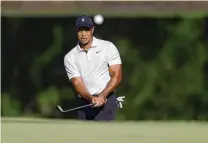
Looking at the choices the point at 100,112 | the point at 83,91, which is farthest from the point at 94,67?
the point at 100,112

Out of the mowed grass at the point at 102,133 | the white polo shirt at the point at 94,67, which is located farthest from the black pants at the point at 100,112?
the mowed grass at the point at 102,133

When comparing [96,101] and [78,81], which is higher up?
[78,81]

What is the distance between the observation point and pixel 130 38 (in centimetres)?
784

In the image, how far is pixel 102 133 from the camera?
2.66 meters

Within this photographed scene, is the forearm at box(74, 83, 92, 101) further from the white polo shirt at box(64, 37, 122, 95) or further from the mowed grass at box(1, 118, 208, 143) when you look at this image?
the mowed grass at box(1, 118, 208, 143)

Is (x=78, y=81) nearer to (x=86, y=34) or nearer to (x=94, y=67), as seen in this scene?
(x=94, y=67)

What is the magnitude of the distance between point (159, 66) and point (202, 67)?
1.69 feet

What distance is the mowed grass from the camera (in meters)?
A: 2.62

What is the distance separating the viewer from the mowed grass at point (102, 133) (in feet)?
8.58

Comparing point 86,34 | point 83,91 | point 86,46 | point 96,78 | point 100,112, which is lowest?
point 100,112

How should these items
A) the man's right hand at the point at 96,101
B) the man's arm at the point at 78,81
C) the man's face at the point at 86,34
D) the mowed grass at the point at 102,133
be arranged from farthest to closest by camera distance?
1. the man's face at the point at 86,34
2. the man's arm at the point at 78,81
3. the man's right hand at the point at 96,101
4. the mowed grass at the point at 102,133

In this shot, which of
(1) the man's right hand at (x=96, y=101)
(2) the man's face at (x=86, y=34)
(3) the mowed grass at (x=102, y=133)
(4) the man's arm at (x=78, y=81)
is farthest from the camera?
(2) the man's face at (x=86, y=34)

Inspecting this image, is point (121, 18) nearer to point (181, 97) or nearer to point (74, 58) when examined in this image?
point (181, 97)

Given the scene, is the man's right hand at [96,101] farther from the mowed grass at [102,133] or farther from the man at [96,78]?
the mowed grass at [102,133]
